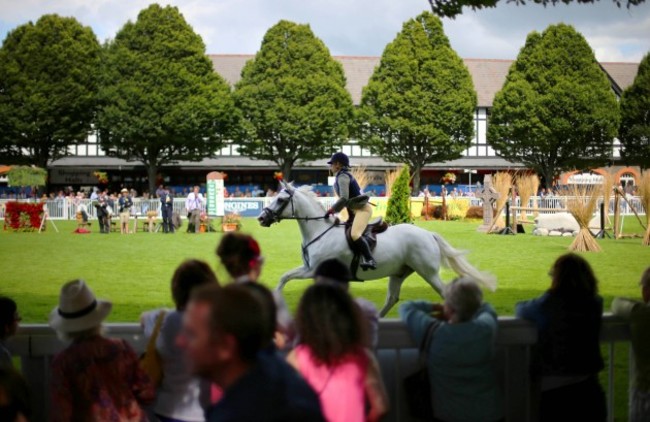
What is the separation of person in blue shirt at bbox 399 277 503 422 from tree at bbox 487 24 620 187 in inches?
2043

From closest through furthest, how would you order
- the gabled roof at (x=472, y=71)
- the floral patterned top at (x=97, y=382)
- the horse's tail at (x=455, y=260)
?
the floral patterned top at (x=97, y=382) < the horse's tail at (x=455, y=260) < the gabled roof at (x=472, y=71)

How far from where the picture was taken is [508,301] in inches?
488

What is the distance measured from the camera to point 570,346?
4.29 meters

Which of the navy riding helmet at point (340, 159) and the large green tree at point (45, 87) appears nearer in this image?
the navy riding helmet at point (340, 159)

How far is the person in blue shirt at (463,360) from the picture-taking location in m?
3.88

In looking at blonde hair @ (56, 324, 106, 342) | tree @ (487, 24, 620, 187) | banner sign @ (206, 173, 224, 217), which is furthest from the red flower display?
tree @ (487, 24, 620, 187)

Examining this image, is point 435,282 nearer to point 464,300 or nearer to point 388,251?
point 388,251

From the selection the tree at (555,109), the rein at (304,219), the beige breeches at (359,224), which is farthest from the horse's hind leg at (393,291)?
the tree at (555,109)

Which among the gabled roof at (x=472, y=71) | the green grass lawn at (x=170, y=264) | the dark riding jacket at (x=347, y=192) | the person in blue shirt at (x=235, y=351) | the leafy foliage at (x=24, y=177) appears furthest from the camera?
the gabled roof at (x=472, y=71)

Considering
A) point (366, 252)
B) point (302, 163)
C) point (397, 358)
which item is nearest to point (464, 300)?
point (397, 358)

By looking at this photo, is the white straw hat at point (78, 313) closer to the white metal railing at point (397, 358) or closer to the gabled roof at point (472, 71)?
the white metal railing at point (397, 358)

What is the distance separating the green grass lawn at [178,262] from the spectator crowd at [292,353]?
2.04 ft

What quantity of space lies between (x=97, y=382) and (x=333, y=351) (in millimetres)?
1158

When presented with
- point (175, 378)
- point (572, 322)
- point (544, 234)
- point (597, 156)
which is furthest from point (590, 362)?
point (597, 156)
